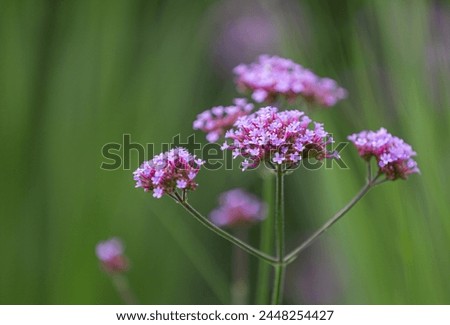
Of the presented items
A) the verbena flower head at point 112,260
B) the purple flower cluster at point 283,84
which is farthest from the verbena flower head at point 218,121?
the verbena flower head at point 112,260

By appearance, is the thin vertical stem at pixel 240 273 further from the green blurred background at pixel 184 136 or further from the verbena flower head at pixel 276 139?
the verbena flower head at pixel 276 139

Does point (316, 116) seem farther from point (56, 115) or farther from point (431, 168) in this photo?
point (56, 115)

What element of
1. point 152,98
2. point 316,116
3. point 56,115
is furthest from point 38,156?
point 316,116

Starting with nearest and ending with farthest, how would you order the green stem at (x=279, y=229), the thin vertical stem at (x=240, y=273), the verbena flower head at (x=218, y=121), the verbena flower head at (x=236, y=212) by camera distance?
1. the green stem at (x=279, y=229)
2. the verbena flower head at (x=218, y=121)
3. the thin vertical stem at (x=240, y=273)
4. the verbena flower head at (x=236, y=212)

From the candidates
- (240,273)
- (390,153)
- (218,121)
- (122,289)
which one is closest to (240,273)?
(240,273)

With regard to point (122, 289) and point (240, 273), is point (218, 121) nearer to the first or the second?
point (122, 289)
